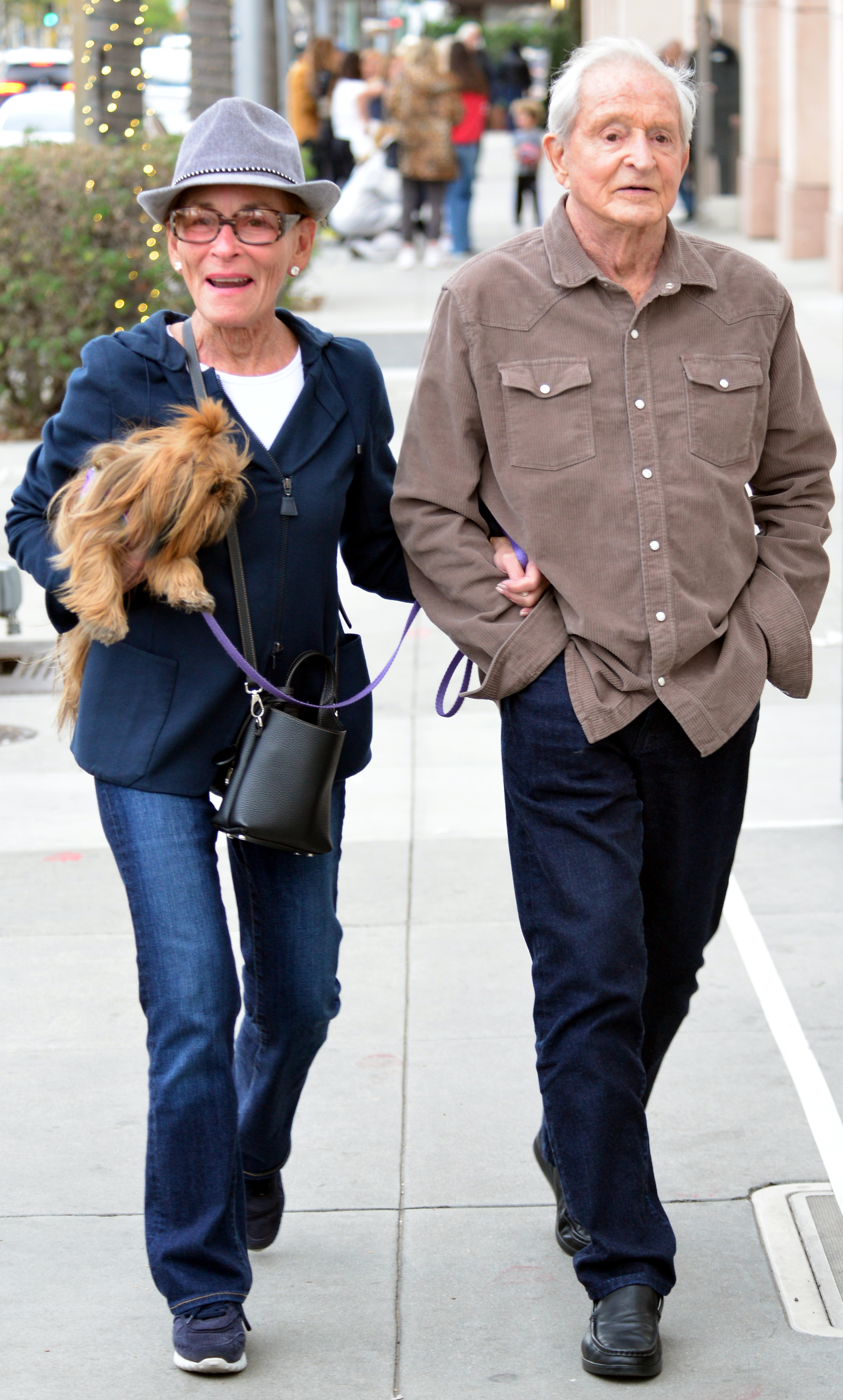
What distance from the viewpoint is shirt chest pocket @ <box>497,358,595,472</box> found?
9.79 ft

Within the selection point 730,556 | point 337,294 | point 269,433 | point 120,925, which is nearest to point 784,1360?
point 730,556

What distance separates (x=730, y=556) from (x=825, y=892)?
7.61ft

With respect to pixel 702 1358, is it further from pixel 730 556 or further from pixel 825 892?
pixel 825 892

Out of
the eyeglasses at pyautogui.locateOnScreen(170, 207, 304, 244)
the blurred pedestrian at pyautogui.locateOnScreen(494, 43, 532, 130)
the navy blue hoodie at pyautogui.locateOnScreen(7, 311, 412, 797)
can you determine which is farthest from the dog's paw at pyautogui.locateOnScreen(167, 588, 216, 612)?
the blurred pedestrian at pyautogui.locateOnScreen(494, 43, 532, 130)

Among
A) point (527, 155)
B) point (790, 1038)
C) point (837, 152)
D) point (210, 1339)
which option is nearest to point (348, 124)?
point (527, 155)

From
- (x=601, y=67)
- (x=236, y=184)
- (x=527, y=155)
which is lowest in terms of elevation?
(x=527, y=155)

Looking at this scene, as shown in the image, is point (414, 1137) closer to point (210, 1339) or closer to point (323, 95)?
point (210, 1339)

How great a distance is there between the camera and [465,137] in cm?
1988

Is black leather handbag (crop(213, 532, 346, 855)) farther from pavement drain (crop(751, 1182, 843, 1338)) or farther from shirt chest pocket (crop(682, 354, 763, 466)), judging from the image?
pavement drain (crop(751, 1182, 843, 1338))

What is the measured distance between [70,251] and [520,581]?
874 cm

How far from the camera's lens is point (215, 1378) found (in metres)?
3.06

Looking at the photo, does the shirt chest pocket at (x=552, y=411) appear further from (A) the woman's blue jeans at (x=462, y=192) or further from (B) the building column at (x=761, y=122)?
(B) the building column at (x=761, y=122)

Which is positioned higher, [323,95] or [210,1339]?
[323,95]

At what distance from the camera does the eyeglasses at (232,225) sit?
305 centimetres
